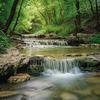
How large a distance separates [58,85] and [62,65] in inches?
108

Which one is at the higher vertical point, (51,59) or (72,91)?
(51,59)

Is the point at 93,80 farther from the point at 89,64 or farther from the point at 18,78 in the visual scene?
the point at 18,78

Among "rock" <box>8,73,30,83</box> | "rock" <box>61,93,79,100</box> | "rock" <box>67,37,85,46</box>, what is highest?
"rock" <box>67,37,85,46</box>

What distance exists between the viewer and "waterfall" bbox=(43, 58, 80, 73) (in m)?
13.9

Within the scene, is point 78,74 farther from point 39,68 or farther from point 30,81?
point 30,81

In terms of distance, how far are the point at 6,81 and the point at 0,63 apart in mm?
896

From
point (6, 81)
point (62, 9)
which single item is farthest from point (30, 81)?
point (62, 9)

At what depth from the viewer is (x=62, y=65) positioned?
13930 mm

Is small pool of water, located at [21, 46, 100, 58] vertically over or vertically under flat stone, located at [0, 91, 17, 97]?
over

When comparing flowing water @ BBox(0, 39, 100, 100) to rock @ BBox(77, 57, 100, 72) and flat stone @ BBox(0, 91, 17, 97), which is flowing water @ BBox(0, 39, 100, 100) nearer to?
flat stone @ BBox(0, 91, 17, 97)

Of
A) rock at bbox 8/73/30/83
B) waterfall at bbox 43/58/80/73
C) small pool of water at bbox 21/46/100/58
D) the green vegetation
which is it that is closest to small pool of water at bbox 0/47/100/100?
rock at bbox 8/73/30/83

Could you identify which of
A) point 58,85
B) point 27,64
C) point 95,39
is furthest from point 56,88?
point 95,39

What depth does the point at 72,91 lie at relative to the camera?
10.3 m

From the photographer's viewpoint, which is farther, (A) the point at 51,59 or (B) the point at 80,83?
(A) the point at 51,59
